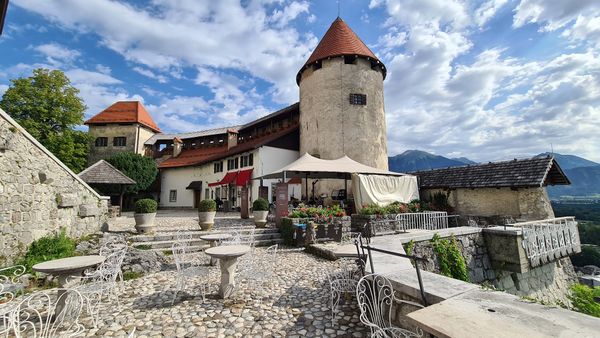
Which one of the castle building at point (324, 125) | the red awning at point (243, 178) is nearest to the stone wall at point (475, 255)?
the castle building at point (324, 125)

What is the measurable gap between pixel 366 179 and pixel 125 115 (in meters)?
31.0

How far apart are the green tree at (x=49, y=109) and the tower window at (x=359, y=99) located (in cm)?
2382

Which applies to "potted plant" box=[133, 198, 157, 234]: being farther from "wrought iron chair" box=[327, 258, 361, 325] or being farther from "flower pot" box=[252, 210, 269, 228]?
"wrought iron chair" box=[327, 258, 361, 325]

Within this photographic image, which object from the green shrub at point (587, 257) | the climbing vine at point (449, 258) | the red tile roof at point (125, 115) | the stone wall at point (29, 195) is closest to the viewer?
the stone wall at point (29, 195)

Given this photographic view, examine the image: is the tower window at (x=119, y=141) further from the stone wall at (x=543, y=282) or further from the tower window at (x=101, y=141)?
the stone wall at (x=543, y=282)

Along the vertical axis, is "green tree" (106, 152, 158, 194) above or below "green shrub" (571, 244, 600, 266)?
above

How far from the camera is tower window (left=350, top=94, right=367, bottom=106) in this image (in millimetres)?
19984

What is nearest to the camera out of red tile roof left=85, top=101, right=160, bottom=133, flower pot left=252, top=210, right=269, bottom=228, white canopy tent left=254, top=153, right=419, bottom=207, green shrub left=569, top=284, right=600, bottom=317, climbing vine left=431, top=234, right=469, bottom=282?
climbing vine left=431, top=234, right=469, bottom=282

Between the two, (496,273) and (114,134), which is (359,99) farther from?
(114,134)

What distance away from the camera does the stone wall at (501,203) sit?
485 inches

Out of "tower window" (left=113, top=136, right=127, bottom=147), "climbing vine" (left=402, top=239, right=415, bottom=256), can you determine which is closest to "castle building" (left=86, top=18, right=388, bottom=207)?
"tower window" (left=113, top=136, right=127, bottom=147)

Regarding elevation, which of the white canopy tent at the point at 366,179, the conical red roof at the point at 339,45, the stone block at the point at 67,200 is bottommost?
the stone block at the point at 67,200

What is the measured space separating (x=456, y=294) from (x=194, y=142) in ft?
107

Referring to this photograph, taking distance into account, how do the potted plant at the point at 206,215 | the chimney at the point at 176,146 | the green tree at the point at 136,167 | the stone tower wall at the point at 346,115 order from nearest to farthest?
the potted plant at the point at 206,215 → the stone tower wall at the point at 346,115 → the green tree at the point at 136,167 → the chimney at the point at 176,146
